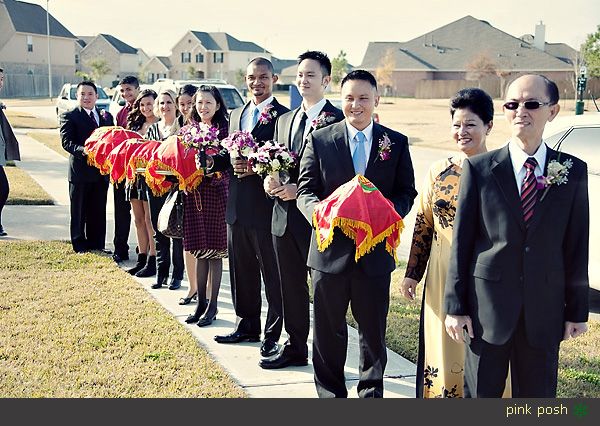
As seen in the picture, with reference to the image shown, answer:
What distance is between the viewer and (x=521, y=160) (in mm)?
3414

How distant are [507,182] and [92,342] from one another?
3.82 m

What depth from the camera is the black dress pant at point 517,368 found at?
341cm

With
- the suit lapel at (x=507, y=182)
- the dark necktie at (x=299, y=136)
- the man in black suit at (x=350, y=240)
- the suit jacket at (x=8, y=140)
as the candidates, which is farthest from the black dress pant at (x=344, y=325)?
the suit jacket at (x=8, y=140)

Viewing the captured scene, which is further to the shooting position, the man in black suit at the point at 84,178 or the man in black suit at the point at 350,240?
the man in black suit at the point at 84,178

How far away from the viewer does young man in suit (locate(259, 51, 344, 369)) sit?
4.96 metres

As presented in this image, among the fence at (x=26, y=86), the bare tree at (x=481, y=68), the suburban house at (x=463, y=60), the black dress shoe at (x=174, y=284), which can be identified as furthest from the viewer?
the suburban house at (x=463, y=60)

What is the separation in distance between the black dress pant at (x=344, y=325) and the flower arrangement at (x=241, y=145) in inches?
49.0

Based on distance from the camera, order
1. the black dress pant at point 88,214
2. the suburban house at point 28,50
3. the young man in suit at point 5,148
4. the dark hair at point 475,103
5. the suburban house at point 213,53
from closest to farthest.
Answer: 1. the dark hair at point 475,103
2. the black dress pant at point 88,214
3. the young man in suit at point 5,148
4. the suburban house at point 28,50
5. the suburban house at point 213,53

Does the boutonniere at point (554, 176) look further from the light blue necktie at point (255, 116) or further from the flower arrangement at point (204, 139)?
the flower arrangement at point (204, 139)

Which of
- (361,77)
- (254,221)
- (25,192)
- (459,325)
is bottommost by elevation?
(25,192)

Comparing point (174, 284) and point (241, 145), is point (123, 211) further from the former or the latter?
point (241, 145)

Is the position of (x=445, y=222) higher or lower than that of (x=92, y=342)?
higher

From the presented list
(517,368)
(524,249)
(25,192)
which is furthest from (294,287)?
(25,192)
